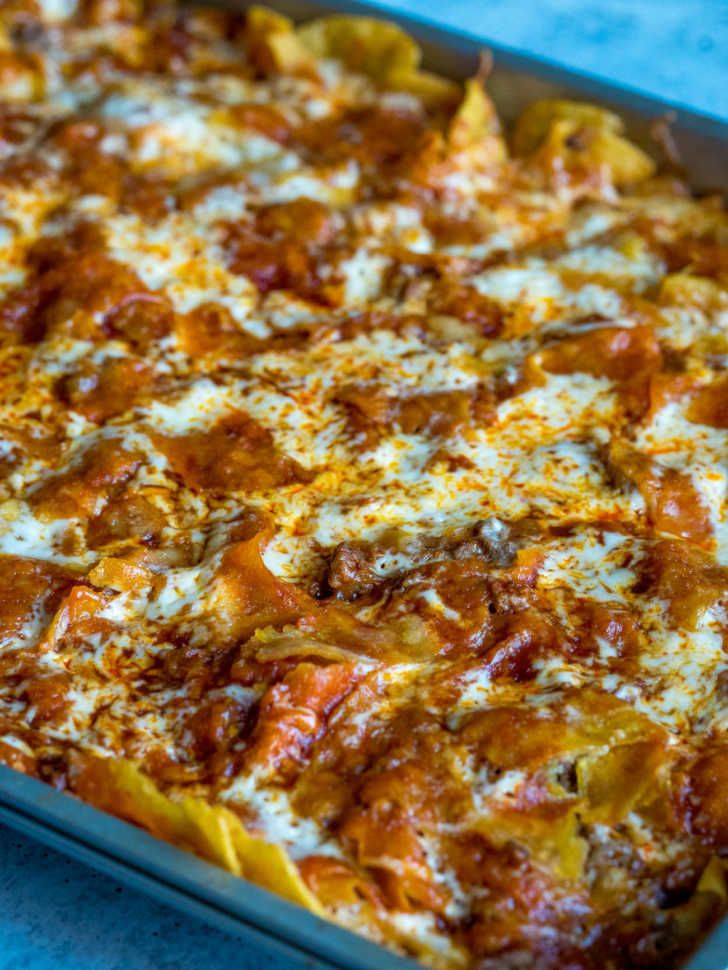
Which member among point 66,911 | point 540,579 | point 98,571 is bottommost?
point 66,911

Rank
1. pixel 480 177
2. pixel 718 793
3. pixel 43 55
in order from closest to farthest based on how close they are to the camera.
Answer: pixel 718 793
pixel 480 177
pixel 43 55

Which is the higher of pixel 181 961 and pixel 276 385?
pixel 276 385

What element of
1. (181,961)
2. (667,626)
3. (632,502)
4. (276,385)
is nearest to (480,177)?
(276,385)

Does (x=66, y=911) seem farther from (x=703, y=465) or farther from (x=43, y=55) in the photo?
(x=43, y=55)

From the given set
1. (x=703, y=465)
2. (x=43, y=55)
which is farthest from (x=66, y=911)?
(x=43, y=55)

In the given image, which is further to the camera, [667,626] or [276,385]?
[276,385]

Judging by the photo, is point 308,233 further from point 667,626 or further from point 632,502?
point 667,626

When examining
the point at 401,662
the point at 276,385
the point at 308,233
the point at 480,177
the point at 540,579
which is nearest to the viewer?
the point at 401,662

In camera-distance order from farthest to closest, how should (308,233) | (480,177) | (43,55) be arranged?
(43,55) → (480,177) → (308,233)

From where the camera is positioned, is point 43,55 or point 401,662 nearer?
point 401,662
